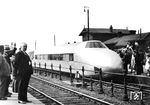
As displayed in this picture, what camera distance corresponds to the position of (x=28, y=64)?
30.9ft

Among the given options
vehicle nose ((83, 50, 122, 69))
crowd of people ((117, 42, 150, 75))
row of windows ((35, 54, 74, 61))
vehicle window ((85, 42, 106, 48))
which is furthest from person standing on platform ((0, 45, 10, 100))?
row of windows ((35, 54, 74, 61))

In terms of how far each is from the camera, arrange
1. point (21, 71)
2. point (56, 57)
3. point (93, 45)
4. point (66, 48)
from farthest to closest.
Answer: point (56, 57) < point (66, 48) < point (93, 45) < point (21, 71)

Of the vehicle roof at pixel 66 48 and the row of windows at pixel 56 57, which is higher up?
the vehicle roof at pixel 66 48

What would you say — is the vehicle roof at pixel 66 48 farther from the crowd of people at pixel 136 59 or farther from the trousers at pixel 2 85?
the trousers at pixel 2 85

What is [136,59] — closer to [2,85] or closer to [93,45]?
[93,45]

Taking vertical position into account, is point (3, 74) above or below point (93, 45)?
below

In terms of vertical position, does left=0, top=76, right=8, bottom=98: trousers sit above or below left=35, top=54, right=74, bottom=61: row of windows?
below

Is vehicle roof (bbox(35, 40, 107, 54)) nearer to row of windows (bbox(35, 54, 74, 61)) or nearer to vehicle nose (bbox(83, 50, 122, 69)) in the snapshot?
row of windows (bbox(35, 54, 74, 61))

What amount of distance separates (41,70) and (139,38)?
100 ft

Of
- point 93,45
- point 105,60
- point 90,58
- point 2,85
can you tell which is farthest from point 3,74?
point 93,45

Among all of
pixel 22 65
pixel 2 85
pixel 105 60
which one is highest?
pixel 105 60

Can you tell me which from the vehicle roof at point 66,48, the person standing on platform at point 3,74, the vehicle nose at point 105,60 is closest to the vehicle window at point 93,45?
the vehicle roof at point 66,48

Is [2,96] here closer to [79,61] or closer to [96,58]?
[96,58]

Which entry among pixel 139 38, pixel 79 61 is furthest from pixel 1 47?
pixel 139 38
